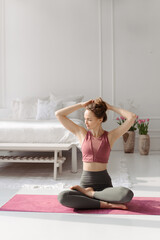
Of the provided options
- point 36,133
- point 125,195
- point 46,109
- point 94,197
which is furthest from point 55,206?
point 46,109

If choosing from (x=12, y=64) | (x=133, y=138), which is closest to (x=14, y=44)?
(x=12, y=64)

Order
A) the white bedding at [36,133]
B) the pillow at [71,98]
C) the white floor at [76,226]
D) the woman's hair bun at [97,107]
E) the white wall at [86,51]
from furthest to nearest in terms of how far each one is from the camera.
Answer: the white wall at [86,51] → the pillow at [71,98] → the white bedding at [36,133] → the woman's hair bun at [97,107] → the white floor at [76,226]

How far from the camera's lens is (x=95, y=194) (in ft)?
7.35

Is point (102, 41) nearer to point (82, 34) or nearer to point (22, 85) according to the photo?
point (82, 34)

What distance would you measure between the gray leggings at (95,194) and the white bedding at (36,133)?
1.67m

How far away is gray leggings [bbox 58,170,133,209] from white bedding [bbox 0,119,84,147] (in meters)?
1.67

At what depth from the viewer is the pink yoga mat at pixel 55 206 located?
220 centimetres

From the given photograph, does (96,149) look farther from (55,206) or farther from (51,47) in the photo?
(51,47)

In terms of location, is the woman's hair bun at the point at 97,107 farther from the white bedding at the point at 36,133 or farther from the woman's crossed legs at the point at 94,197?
the white bedding at the point at 36,133

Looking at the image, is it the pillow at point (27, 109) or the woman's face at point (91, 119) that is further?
the pillow at point (27, 109)

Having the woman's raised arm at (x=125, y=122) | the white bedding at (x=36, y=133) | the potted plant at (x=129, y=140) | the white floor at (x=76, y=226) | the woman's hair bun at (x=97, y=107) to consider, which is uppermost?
the woman's hair bun at (x=97, y=107)

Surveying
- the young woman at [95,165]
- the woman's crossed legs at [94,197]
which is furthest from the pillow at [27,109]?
the woman's crossed legs at [94,197]

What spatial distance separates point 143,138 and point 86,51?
2.01 metres

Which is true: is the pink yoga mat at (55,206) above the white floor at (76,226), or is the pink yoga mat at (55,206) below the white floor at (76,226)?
above
